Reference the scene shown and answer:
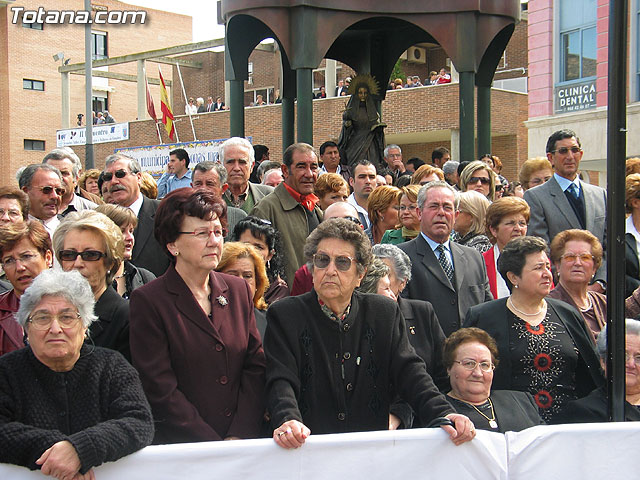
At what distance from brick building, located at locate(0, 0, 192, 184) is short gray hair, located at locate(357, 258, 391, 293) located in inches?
1645

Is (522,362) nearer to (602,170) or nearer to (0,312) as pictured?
(0,312)

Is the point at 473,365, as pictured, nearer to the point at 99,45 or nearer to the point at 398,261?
the point at 398,261

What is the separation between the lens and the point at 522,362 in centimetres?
464

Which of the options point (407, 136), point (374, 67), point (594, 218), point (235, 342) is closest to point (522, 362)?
point (235, 342)

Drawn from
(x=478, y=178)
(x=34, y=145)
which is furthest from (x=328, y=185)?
(x=34, y=145)

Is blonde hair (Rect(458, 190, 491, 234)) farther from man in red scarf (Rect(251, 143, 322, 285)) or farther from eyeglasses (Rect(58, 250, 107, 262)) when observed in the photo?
eyeglasses (Rect(58, 250, 107, 262))

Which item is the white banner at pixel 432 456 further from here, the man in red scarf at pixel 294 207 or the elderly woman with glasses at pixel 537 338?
the man in red scarf at pixel 294 207

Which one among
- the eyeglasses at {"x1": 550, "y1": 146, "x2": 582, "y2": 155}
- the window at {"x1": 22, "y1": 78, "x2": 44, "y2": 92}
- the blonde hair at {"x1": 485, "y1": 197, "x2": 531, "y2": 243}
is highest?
the window at {"x1": 22, "y1": 78, "x2": 44, "y2": 92}

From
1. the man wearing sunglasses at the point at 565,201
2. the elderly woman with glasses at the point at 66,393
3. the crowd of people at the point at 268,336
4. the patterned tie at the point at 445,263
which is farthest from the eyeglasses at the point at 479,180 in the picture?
the elderly woman with glasses at the point at 66,393

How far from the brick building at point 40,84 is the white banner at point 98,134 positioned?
8.25m

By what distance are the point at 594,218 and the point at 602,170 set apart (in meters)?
16.1

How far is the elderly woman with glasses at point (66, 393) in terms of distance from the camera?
306cm

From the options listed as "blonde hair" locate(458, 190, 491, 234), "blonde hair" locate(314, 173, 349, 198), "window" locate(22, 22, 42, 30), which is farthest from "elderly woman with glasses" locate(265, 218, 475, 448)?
"window" locate(22, 22, 42, 30)

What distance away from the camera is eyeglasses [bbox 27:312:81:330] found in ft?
10.9
